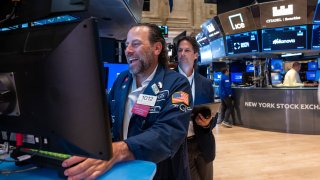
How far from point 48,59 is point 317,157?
4.70 meters

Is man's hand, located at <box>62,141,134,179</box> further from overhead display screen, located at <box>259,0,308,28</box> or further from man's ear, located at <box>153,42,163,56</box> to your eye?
overhead display screen, located at <box>259,0,308,28</box>

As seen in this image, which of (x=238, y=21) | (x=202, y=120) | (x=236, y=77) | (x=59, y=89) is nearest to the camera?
(x=59, y=89)

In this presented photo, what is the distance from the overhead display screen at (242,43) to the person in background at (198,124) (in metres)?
5.48

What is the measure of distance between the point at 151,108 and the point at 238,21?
6825mm

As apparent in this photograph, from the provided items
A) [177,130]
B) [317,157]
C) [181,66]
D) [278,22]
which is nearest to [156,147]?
[177,130]

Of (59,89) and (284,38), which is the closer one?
(59,89)

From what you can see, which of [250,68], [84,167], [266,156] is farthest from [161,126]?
[250,68]

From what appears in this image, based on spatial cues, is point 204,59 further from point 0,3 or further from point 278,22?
point 0,3

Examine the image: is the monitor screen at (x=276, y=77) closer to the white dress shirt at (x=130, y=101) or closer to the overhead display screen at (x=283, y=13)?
the overhead display screen at (x=283, y=13)

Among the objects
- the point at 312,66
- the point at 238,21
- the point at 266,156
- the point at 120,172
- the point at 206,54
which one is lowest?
the point at 266,156

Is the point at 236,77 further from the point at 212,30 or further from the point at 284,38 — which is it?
the point at 284,38

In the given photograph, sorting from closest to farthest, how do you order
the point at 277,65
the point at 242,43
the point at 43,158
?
the point at 43,158
the point at 242,43
the point at 277,65

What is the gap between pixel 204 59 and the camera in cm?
1020

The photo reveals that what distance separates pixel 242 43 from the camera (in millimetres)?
7633
